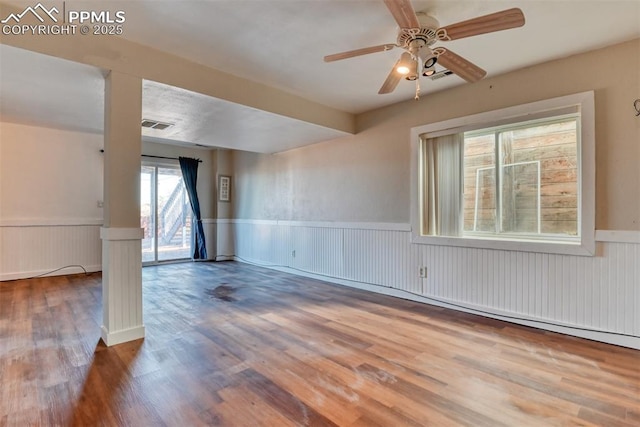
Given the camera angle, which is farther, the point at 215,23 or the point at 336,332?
the point at 336,332

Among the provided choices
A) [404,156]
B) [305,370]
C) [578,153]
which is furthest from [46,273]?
[578,153]

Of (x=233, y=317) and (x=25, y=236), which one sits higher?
(x=25, y=236)

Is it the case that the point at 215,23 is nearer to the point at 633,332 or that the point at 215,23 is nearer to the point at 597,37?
the point at 597,37

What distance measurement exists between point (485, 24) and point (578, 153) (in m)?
1.86

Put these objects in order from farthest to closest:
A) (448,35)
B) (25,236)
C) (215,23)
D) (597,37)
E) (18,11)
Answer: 1. (25,236)
2. (597,37)
3. (215,23)
4. (18,11)
5. (448,35)

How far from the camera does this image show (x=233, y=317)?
3.22 meters

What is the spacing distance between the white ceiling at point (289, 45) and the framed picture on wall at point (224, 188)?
3.36 meters

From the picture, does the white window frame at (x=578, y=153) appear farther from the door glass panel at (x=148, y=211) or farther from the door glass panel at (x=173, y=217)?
the door glass panel at (x=148, y=211)

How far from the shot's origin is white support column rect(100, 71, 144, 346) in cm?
254

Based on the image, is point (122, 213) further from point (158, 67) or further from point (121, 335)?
point (158, 67)

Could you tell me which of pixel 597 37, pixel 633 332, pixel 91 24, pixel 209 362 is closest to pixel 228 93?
pixel 91 24

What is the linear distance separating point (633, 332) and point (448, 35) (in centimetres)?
281

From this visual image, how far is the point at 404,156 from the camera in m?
4.00

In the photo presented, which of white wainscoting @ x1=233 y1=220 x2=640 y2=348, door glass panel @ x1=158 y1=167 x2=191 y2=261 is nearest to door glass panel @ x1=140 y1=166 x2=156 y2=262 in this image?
door glass panel @ x1=158 y1=167 x2=191 y2=261
